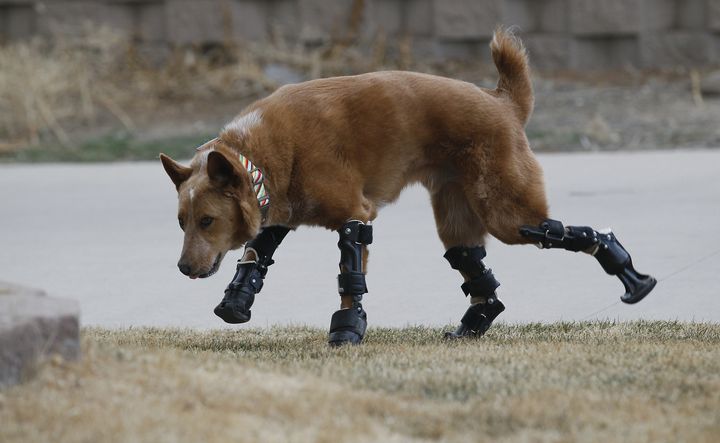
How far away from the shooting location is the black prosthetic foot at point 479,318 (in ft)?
18.6

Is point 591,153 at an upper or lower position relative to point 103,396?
upper

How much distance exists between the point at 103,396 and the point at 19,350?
0.32 meters

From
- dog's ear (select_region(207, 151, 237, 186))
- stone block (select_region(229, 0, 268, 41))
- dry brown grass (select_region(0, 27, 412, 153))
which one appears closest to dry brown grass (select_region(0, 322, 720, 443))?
dog's ear (select_region(207, 151, 237, 186))

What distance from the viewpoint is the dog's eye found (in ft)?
16.9

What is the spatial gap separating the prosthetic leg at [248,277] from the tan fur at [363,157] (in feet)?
0.91

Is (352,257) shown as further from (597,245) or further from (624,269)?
(624,269)

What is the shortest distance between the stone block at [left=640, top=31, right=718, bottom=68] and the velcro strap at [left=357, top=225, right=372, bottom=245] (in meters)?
9.50

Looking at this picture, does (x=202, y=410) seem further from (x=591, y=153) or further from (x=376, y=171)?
(x=591, y=153)

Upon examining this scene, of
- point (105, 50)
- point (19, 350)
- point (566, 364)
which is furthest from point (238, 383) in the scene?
point (105, 50)

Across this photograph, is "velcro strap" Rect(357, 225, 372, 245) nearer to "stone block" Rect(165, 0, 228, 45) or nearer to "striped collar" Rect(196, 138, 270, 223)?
"striped collar" Rect(196, 138, 270, 223)

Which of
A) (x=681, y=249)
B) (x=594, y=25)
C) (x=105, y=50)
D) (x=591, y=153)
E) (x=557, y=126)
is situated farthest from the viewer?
(x=105, y=50)

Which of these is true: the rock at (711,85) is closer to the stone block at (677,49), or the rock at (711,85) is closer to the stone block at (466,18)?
the stone block at (677,49)

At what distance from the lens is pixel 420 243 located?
8.14 metres

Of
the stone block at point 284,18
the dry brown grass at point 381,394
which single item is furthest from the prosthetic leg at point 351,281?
the stone block at point 284,18
